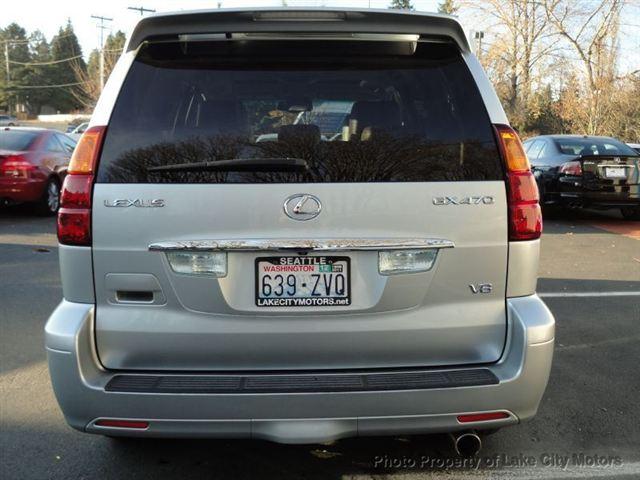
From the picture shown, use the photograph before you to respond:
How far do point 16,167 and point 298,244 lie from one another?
9047 mm

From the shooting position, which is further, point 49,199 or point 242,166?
point 49,199

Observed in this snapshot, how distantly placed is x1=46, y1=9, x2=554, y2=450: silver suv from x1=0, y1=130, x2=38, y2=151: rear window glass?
28.8 ft

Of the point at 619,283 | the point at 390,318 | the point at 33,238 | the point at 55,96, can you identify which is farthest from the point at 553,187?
the point at 55,96

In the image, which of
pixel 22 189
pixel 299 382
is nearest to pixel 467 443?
pixel 299 382

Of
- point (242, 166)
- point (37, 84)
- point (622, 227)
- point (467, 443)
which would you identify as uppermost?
point (37, 84)

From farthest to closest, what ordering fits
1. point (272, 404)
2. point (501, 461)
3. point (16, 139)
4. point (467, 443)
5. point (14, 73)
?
point (14, 73), point (16, 139), point (501, 461), point (467, 443), point (272, 404)

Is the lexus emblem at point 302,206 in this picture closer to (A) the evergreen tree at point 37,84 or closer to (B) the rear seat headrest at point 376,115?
(B) the rear seat headrest at point 376,115

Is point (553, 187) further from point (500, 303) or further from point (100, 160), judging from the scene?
point (100, 160)

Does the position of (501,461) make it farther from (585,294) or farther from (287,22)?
Answer: (585,294)

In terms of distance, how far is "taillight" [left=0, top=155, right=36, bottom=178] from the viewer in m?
9.87

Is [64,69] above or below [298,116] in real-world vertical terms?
above

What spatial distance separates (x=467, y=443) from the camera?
2.87 metres

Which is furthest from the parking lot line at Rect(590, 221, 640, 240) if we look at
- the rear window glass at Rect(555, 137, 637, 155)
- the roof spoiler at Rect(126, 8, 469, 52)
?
the roof spoiler at Rect(126, 8, 469, 52)

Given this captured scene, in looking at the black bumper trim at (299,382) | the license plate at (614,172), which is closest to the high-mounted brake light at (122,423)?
the black bumper trim at (299,382)
